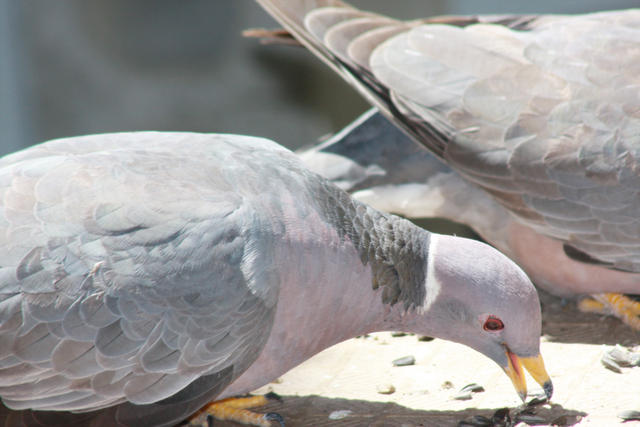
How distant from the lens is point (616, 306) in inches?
141

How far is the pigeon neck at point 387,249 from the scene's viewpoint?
8.80 feet

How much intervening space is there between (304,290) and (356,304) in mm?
220

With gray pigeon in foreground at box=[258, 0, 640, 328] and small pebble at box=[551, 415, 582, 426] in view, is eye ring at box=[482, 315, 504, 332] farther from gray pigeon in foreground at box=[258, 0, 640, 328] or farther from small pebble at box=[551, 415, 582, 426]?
gray pigeon in foreground at box=[258, 0, 640, 328]

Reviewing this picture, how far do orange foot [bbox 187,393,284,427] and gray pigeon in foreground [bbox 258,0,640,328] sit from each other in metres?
1.38

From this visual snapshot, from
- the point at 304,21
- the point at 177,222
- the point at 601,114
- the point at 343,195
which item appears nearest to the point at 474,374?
the point at 343,195

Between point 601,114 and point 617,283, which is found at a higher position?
point 601,114

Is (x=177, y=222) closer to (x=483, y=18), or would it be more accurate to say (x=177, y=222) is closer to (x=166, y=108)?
(x=483, y=18)

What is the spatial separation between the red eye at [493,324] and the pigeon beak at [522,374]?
4.0 inches

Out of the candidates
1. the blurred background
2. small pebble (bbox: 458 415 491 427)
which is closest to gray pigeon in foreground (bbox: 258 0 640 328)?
small pebble (bbox: 458 415 491 427)

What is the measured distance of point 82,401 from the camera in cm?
236

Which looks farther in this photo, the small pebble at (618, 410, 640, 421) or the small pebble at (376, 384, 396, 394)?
the small pebble at (376, 384, 396, 394)

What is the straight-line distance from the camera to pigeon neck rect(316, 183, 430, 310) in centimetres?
268

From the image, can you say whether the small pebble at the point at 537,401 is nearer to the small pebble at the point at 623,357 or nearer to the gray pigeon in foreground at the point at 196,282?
the gray pigeon in foreground at the point at 196,282

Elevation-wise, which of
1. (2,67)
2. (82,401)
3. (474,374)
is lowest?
(474,374)
